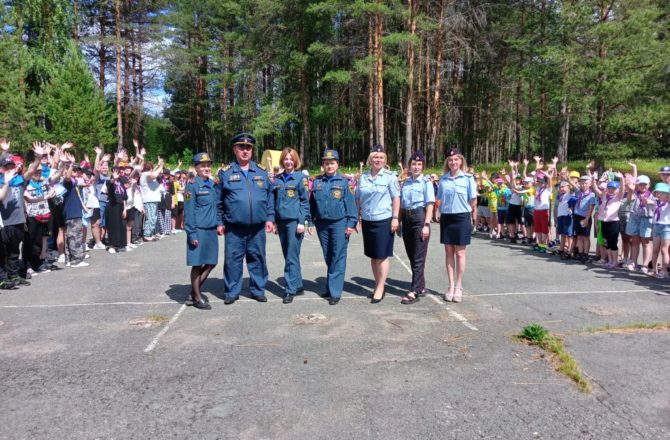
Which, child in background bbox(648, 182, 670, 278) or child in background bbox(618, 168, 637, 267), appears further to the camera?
child in background bbox(618, 168, 637, 267)

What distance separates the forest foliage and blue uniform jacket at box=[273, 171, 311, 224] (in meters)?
20.0

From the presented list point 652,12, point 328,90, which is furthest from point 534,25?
point 328,90

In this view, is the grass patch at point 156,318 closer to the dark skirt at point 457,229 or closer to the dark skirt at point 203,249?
the dark skirt at point 203,249

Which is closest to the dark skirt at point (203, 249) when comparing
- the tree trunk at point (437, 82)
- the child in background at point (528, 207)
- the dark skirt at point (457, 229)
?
the dark skirt at point (457, 229)

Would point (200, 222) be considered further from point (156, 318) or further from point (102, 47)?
point (102, 47)

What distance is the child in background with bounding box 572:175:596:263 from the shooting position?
9.07m

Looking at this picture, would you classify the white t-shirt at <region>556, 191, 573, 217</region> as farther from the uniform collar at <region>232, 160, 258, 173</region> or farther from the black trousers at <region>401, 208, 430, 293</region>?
the uniform collar at <region>232, 160, 258, 173</region>

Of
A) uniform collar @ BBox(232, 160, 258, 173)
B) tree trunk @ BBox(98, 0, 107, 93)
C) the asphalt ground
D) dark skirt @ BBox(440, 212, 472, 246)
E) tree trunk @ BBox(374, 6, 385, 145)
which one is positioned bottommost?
the asphalt ground

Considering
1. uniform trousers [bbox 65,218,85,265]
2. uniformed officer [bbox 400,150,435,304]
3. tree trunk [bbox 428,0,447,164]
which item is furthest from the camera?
tree trunk [bbox 428,0,447,164]

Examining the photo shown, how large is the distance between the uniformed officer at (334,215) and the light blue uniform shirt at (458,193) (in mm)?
1240

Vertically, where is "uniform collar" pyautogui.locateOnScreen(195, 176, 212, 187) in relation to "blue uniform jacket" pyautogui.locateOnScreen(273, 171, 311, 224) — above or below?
above

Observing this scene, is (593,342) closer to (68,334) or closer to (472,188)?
(472,188)

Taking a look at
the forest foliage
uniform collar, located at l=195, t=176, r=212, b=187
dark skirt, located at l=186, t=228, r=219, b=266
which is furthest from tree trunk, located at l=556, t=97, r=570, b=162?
dark skirt, located at l=186, t=228, r=219, b=266

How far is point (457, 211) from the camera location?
609 centimetres
